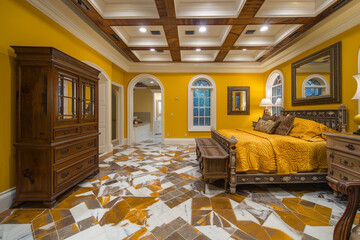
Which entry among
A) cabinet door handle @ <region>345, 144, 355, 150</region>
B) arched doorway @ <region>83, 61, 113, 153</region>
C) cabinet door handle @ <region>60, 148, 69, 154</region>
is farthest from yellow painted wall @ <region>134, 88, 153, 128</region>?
cabinet door handle @ <region>345, 144, 355, 150</region>

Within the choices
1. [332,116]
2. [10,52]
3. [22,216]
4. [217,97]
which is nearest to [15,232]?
[22,216]

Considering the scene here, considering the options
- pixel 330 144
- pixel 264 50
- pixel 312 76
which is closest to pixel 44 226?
pixel 330 144

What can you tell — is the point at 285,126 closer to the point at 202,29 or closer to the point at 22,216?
the point at 202,29

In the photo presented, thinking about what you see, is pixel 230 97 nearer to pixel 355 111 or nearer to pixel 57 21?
pixel 355 111

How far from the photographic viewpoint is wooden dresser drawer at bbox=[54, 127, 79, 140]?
202cm

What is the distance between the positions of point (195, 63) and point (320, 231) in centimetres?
524

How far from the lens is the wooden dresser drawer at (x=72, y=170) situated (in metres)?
2.02

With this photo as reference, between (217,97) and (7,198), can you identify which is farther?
(217,97)

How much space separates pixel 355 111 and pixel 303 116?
3.11 feet

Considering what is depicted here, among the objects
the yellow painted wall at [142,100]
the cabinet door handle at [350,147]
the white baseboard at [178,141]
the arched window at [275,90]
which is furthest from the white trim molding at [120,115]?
the cabinet door handle at [350,147]

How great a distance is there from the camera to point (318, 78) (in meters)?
3.42

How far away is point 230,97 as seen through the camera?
5789mm

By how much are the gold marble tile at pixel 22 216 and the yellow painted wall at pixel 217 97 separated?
430 cm

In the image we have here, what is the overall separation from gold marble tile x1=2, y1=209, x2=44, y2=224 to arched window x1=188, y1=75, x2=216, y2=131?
464 cm
